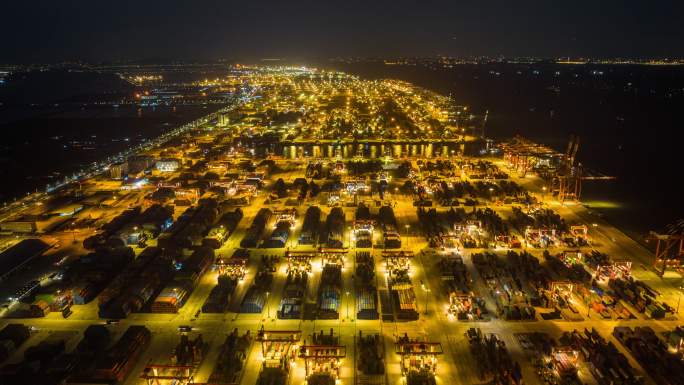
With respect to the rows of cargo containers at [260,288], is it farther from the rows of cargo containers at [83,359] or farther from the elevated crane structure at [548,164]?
the elevated crane structure at [548,164]

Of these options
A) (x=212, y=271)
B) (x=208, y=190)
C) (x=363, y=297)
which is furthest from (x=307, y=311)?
(x=208, y=190)

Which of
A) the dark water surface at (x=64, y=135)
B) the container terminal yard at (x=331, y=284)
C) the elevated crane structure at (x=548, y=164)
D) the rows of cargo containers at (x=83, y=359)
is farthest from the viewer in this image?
the dark water surface at (x=64, y=135)

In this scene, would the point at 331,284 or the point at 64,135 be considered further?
the point at 64,135

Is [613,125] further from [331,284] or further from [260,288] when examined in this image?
[260,288]

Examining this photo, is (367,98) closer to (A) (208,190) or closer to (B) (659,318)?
(A) (208,190)

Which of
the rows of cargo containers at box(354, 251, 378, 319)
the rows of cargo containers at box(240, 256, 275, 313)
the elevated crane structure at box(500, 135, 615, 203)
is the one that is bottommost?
the rows of cargo containers at box(240, 256, 275, 313)

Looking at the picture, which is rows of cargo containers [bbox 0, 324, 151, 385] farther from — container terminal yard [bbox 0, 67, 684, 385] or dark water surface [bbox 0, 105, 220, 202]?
dark water surface [bbox 0, 105, 220, 202]

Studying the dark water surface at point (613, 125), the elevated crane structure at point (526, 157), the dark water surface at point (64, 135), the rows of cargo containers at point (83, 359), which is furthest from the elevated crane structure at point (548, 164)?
the dark water surface at point (64, 135)

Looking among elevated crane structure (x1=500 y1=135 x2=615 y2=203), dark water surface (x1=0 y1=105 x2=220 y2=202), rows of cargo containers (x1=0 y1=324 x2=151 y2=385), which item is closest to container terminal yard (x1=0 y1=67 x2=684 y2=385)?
rows of cargo containers (x1=0 y1=324 x2=151 y2=385)

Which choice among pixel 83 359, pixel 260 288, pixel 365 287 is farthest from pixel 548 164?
pixel 83 359
